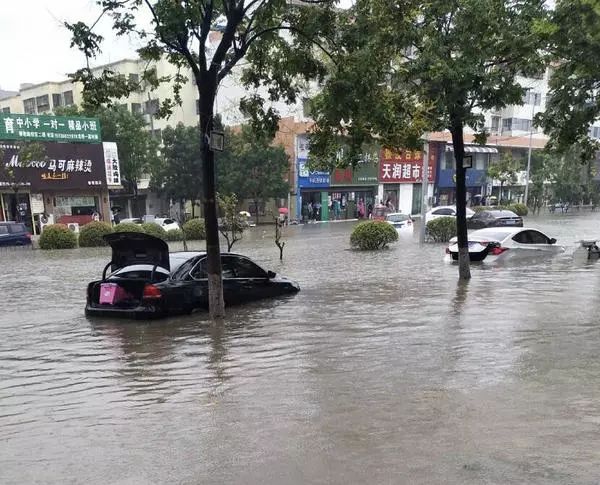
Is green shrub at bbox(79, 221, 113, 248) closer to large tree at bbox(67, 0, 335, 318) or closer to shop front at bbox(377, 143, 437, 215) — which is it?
large tree at bbox(67, 0, 335, 318)

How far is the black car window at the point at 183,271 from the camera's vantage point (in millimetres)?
8984

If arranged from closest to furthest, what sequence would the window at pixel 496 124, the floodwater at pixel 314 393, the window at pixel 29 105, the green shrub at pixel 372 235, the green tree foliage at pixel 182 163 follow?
the floodwater at pixel 314 393 → the green shrub at pixel 372 235 → the green tree foliage at pixel 182 163 → the window at pixel 496 124 → the window at pixel 29 105

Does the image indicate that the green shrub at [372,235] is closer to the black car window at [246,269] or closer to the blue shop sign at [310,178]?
the black car window at [246,269]

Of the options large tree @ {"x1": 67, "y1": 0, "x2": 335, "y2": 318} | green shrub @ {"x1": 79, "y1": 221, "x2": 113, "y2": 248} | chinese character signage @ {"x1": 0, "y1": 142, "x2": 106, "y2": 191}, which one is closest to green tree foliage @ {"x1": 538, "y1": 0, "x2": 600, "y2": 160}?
large tree @ {"x1": 67, "y1": 0, "x2": 335, "y2": 318}

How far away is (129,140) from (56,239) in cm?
1797

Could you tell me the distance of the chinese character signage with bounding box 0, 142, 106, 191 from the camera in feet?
107

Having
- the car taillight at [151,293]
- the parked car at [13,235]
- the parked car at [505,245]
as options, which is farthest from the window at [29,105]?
the car taillight at [151,293]

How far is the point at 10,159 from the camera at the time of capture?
32.2 meters

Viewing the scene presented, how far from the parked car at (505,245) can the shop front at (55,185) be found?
26.2m

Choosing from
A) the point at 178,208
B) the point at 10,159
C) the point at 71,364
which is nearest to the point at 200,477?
the point at 71,364

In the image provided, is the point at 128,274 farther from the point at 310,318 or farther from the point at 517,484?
the point at 517,484

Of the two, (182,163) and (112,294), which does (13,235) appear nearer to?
(182,163)

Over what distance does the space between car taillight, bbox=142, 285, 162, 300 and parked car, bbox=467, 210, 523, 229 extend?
2491cm

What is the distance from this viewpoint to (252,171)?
39719 millimetres
